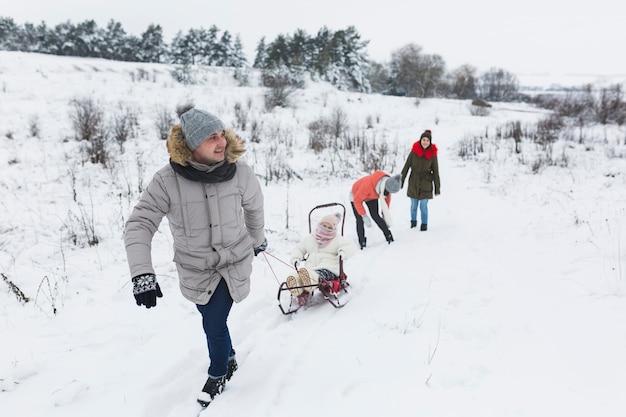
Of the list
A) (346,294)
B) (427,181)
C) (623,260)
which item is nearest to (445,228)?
(427,181)

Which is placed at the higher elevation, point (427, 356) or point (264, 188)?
point (264, 188)

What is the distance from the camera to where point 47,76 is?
1972 centimetres

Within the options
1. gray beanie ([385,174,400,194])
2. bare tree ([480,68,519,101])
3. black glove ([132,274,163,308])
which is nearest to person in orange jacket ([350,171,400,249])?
gray beanie ([385,174,400,194])

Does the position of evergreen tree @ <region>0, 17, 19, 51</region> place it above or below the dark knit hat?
above

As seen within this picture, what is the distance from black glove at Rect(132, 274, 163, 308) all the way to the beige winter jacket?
48 mm

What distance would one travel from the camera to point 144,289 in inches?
84.2

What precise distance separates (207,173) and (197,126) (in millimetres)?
302

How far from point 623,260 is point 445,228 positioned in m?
2.79

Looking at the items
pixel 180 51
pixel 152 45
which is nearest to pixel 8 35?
pixel 152 45

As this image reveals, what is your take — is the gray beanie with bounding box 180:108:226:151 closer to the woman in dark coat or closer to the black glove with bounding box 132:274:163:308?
the black glove with bounding box 132:274:163:308

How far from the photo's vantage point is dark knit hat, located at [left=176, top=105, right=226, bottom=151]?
7.33ft

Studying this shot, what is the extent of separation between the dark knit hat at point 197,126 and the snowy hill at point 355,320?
6.58ft

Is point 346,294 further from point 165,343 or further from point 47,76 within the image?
point 47,76

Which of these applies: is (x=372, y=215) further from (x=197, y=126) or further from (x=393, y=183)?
(x=197, y=126)
